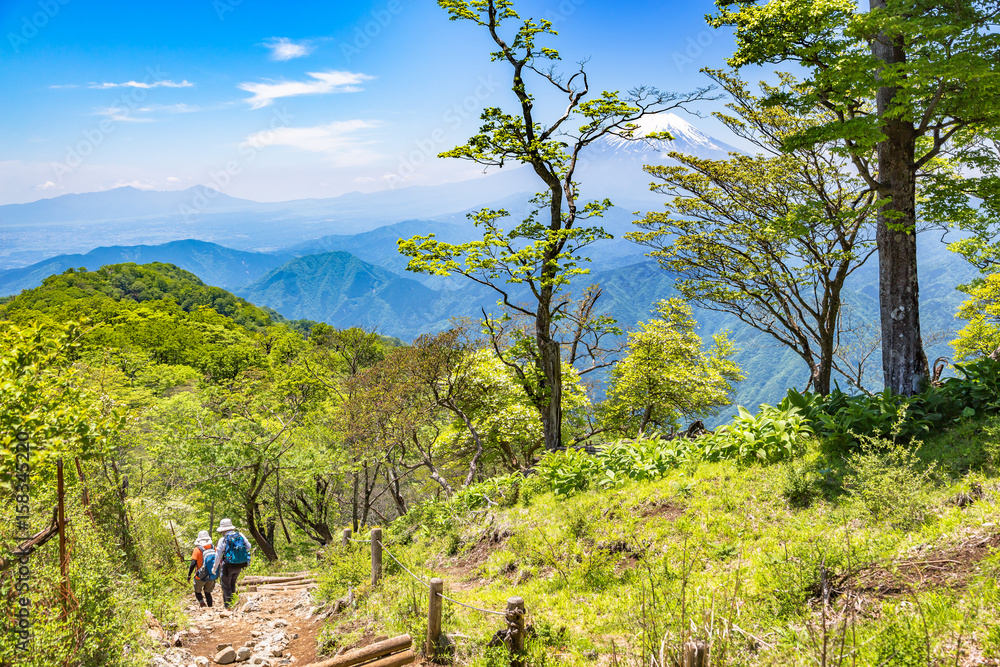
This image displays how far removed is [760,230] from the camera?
488 inches

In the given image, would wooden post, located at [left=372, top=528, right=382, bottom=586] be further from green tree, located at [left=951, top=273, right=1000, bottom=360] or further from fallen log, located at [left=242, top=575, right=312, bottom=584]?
green tree, located at [left=951, top=273, right=1000, bottom=360]

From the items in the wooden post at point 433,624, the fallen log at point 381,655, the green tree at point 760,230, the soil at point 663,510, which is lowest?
the fallen log at point 381,655

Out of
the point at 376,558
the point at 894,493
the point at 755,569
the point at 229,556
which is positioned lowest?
the point at 229,556

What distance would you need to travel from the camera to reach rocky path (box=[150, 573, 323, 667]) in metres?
6.71

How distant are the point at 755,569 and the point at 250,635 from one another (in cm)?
750

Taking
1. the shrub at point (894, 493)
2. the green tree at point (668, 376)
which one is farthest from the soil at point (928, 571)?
the green tree at point (668, 376)

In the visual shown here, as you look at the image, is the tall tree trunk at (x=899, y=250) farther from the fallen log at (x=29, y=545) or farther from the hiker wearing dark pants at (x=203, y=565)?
the hiker wearing dark pants at (x=203, y=565)

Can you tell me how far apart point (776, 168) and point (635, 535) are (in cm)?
1091

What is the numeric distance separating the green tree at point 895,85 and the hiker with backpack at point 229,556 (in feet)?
39.4

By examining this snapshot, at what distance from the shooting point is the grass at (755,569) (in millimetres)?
3430

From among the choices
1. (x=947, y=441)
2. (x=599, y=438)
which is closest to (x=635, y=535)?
(x=947, y=441)

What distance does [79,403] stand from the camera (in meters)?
4.79

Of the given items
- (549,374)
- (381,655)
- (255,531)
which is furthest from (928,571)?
(255,531)

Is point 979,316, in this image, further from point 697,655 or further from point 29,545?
point 29,545
